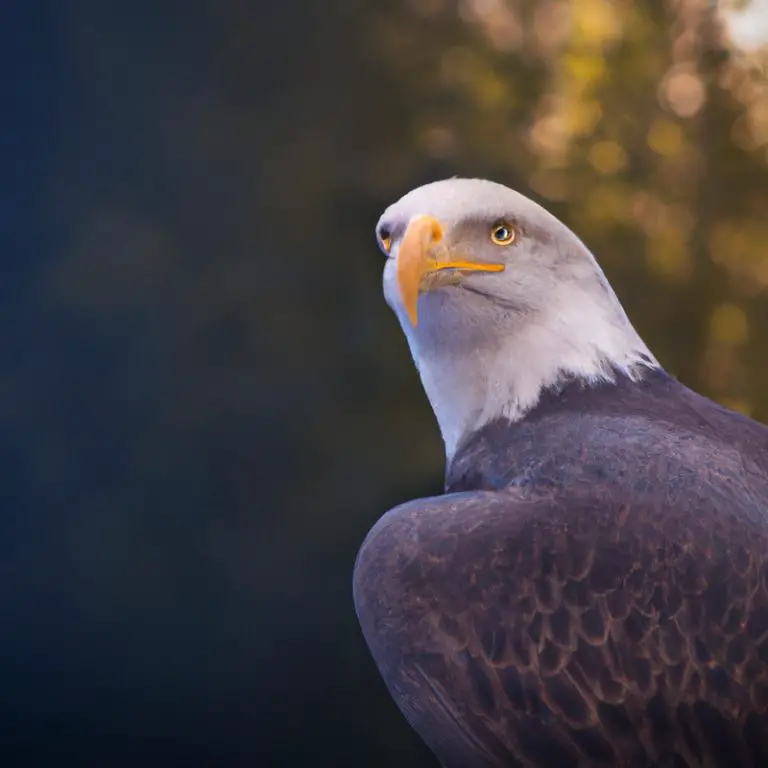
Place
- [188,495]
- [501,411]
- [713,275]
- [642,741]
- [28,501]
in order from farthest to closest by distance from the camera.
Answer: [713,275] < [188,495] < [28,501] < [501,411] < [642,741]

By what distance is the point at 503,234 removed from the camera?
156cm

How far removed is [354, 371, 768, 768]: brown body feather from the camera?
1.18 m

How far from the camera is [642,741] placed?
1.18 m

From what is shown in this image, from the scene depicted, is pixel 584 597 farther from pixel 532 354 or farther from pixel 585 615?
pixel 532 354

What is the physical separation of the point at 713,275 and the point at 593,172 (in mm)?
391

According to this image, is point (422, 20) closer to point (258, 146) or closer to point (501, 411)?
point (258, 146)

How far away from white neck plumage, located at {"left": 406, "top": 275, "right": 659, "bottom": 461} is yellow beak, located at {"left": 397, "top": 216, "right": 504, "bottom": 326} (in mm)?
106

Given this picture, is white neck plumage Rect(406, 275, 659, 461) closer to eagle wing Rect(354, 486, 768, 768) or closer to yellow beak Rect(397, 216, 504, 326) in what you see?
yellow beak Rect(397, 216, 504, 326)

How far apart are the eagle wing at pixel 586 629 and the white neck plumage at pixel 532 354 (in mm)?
329

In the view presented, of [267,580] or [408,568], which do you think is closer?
[408,568]

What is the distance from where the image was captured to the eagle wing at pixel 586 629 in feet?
3.86

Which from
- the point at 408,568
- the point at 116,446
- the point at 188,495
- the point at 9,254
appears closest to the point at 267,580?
the point at 188,495

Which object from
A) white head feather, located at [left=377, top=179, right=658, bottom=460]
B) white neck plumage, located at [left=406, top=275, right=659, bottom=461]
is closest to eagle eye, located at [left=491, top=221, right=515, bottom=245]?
white head feather, located at [left=377, top=179, right=658, bottom=460]

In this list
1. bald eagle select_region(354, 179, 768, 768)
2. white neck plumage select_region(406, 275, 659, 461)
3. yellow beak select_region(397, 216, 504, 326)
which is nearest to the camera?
bald eagle select_region(354, 179, 768, 768)
